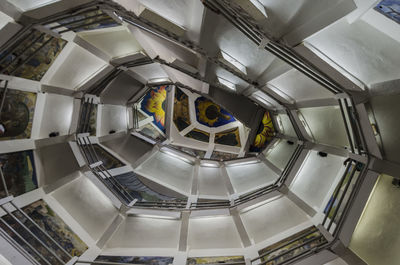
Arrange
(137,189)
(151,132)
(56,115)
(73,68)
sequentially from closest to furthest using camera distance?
1. (73,68)
2. (56,115)
3. (137,189)
4. (151,132)

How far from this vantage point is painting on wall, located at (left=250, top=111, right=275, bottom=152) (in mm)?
10898

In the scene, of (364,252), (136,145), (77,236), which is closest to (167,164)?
(136,145)

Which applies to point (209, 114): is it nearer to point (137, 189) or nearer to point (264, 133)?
point (264, 133)

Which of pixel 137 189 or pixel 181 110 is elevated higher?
pixel 181 110

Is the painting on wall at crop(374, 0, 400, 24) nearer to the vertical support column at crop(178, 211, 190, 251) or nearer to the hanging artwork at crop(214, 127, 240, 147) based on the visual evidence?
the vertical support column at crop(178, 211, 190, 251)

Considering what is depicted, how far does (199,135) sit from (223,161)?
15.4ft

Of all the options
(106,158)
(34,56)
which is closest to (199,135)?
(106,158)

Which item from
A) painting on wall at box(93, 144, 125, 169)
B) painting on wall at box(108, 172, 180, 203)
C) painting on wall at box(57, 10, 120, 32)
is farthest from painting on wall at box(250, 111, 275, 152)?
painting on wall at box(57, 10, 120, 32)

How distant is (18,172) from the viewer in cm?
564

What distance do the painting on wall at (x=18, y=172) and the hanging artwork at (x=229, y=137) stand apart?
11.0m

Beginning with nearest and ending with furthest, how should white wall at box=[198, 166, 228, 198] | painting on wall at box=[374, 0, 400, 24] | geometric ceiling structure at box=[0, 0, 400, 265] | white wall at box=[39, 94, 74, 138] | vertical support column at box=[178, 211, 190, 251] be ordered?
painting on wall at box=[374, 0, 400, 24]
geometric ceiling structure at box=[0, 0, 400, 265]
white wall at box=[39, 94, 74, 138]
vertical support column at box=[178, 211, 190, 251]
white wall at box=[198, 166, 228, 198]

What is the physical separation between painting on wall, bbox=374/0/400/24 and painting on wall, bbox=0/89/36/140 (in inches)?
283

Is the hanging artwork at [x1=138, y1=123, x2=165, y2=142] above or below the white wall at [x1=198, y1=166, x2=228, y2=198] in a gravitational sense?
above

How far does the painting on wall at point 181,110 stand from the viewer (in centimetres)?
1491
